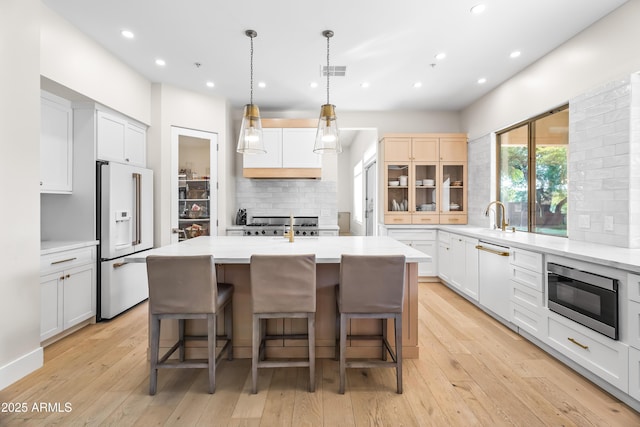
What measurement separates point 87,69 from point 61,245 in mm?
1703

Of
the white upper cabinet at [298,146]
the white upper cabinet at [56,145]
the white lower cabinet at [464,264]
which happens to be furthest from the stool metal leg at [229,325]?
the white upper cabinet at [298,146]

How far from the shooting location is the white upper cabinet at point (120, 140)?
3.36m

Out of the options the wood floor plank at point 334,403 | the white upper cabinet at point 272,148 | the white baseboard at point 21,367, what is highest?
the white upper cabinet at point 272,148

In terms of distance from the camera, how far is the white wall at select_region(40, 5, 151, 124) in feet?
8.80

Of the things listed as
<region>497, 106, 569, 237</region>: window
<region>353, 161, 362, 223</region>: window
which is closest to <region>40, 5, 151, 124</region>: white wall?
<region>497, 106, 569, 237</region>: window

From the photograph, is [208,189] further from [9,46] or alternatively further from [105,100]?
[9,46]

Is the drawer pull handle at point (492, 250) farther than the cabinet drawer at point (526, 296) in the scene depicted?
Yes

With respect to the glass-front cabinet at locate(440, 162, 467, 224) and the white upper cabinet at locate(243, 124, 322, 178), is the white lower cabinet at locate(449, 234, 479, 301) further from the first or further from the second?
the white upper cabinet at locate(243, 124, 322, 178)

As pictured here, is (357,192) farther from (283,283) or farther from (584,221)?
(283,283)

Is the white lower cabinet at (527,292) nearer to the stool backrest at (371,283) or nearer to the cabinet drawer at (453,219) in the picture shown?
the stool backrest at (371,283)

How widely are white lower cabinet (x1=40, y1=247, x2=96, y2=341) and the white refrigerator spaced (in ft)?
0.42

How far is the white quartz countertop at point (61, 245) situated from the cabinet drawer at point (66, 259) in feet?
0.11

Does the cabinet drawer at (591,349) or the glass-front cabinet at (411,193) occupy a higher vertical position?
the glass-front cabinet at (411,193)

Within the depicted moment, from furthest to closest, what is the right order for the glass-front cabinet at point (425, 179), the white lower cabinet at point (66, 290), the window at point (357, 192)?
1. the window at point (357, 192)
2. the glass-front cabinet at point (425, 179)
3. the white lower cabinet at point (66, 290)
